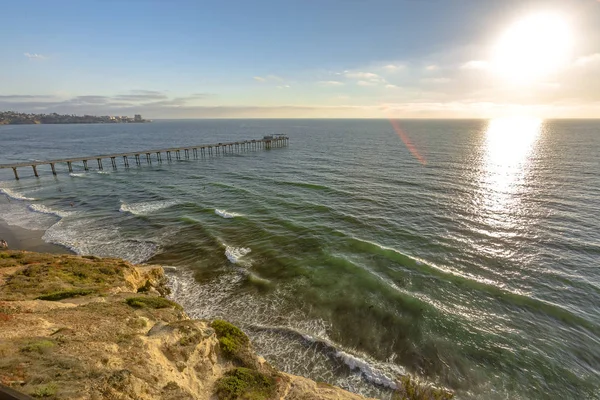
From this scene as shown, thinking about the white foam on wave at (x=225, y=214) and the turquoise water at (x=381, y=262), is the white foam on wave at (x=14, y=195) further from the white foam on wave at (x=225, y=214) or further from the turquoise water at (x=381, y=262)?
the white foam on wave at (x=225, y=214)

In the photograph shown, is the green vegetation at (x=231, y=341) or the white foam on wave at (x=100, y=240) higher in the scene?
the green vegetation at (x=231, y=341)

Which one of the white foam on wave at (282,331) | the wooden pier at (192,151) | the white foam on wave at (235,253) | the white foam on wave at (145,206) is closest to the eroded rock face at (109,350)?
the white foam on wave at (282,331)

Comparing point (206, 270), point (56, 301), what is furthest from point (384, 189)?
point (56, 301)

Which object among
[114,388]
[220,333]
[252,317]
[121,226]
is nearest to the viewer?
[114,388]

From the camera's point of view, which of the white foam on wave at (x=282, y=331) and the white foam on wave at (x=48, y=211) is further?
the white foam on wave at (x=48, y=211)

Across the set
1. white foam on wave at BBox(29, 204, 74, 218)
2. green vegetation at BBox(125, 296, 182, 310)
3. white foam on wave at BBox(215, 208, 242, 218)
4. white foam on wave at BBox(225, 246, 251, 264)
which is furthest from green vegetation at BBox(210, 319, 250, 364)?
white foam on wave at BBox(29, 204, 74, 218)

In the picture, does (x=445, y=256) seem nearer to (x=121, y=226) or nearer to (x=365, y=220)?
(x=365, y=220)

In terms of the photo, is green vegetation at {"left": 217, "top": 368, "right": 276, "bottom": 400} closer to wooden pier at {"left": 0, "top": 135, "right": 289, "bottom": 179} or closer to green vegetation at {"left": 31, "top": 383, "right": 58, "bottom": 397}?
green vegetation at {"left": 31, "top": 383, "right": 58, "bottom": 397}
